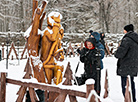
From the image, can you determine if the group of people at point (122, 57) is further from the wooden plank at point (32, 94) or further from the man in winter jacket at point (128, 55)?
the wooden plank at point (32, 94)

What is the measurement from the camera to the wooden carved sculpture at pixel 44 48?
3938 millimetres

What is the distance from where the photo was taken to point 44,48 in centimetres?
400

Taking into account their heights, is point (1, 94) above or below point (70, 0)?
below

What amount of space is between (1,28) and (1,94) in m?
36.8

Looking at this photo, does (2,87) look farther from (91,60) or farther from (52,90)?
(91,60)

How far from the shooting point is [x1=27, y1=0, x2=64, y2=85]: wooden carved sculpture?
3.94m

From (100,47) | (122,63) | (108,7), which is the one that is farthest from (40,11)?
(108,7)

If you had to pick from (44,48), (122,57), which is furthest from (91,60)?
(44,48)

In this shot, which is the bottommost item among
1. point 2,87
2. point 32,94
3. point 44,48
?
point 32,94

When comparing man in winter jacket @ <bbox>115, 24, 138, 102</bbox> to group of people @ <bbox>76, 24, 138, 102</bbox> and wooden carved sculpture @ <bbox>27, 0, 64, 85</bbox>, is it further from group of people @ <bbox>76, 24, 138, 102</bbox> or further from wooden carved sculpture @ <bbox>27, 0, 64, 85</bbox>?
wooden carved sculpture @ <bbox>27, 0, 64, 85</bbox>

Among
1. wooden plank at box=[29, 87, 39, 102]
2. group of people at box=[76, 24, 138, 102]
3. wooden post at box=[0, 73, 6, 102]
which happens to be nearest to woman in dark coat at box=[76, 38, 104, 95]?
group of people at box=[76, 24, 138, 102]

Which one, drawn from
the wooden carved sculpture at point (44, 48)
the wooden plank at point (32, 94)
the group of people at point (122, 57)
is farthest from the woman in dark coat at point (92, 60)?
the wooden plank at point (32, 94)

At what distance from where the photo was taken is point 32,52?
13.0 ft

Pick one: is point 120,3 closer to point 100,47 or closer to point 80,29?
point 80,29
